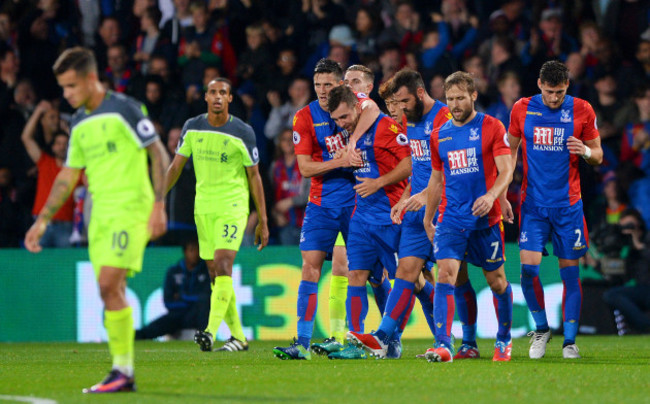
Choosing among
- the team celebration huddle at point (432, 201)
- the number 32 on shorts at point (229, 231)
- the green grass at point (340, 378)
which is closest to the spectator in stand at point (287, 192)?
the number 32 on shorts at point (229, 231)

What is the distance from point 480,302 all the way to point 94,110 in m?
8.17

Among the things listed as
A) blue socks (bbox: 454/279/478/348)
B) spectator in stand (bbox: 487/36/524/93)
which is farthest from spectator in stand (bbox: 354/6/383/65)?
blue socks (bbox: 454/279/478/348)

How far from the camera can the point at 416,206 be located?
9.27 m

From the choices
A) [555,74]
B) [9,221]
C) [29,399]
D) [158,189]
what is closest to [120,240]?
[158,189]

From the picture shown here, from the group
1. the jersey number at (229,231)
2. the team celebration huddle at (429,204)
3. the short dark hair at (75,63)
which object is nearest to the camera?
the short dark hair at (75,63)

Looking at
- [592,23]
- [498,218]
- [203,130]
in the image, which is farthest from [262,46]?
[498,218]

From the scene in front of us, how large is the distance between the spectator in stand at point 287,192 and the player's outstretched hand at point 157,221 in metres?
8.25

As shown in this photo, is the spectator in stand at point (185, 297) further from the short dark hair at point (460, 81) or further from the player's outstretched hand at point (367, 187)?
the short dark hair at point (460, 81)

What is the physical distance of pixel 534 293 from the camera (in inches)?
390

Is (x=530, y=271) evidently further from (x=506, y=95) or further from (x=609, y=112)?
(x=609, y=112)

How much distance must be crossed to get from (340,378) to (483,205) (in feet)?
5.95

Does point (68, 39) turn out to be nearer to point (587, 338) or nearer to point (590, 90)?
point (590, 90)

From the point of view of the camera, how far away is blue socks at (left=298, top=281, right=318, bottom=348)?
9.66 meters

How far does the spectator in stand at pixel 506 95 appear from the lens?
15.2 metres
